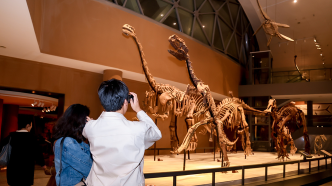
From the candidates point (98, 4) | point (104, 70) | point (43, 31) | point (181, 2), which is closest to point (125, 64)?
point (104, 70)

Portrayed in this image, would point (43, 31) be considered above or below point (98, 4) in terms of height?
below

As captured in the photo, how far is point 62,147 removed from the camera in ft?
7.24

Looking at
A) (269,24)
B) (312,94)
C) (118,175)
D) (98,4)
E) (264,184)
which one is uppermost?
(269,24)

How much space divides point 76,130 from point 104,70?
24.1 feet

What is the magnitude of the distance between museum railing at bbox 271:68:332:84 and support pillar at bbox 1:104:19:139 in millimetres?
14816

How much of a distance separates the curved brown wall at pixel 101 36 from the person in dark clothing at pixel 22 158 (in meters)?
2.62

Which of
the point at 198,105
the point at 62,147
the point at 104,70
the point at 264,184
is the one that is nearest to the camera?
the point at 62,147

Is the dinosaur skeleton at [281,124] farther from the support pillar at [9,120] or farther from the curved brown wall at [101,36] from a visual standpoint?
the support pillar at [9,120]

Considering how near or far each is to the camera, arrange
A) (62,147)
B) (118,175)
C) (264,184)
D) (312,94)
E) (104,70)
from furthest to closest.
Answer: (312,94) → (104,70) → (264,184) → (62,147) → (118,175)

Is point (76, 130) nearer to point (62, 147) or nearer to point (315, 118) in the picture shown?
point (62, 147)

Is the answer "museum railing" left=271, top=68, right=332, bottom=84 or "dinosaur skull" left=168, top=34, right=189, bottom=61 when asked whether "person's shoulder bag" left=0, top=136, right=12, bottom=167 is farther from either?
"museum railing" left=271, top=68, right=332, bottom=84

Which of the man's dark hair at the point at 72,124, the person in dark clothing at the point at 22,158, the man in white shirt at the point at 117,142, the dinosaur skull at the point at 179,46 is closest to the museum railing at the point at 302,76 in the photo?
the dinosaur skull at the point at 179,46

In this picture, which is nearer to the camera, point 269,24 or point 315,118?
point 269,24

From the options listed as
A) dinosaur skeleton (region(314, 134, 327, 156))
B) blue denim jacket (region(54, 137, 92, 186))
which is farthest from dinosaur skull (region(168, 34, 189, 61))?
dinosaur skeleton (region(314, 134, 327, 156))
